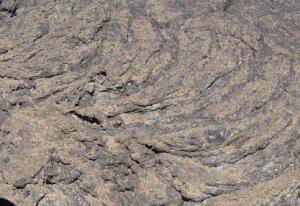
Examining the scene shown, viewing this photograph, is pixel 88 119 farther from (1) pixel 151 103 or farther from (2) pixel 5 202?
(2) pixel 5 202

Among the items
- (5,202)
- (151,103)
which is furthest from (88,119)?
(5,202)

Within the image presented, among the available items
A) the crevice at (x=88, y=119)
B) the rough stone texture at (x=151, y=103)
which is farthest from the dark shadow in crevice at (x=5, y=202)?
the crevice at (x=88, y=119)

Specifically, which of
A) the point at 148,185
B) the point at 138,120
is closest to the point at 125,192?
the point at 148,185

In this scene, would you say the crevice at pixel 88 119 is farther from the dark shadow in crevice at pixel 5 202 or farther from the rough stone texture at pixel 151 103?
the dark shadow in crevice at pixel 5 202

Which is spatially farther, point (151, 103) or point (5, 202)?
point (5, 202)

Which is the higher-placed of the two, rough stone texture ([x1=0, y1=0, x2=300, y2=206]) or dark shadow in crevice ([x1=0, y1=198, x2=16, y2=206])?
rough stone texture ([x1=0, y1=0, x2=300, y2=206])

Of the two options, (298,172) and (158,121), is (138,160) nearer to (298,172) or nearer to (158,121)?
(158,121)

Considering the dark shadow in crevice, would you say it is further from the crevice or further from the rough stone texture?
the crevice

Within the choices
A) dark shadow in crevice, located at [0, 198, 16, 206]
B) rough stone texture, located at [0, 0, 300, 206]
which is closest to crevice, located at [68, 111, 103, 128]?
rough stone texture, located at [0, 0, 300, 206]
